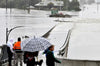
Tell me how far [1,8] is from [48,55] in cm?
15405

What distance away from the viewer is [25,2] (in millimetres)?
158875

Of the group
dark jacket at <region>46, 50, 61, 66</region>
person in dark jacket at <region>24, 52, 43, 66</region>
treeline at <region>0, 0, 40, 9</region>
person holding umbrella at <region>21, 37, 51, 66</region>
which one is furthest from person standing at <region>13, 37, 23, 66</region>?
treeline at <region>0, 0, 40, 9</region>

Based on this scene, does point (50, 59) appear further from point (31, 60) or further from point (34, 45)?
point (34, 45)

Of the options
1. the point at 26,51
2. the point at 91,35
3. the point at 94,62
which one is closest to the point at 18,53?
the point at 26,51

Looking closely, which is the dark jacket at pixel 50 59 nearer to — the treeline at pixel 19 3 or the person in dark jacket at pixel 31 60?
the person in dark jacket at pixel 31 60

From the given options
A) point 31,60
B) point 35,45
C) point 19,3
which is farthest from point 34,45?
point 19,3

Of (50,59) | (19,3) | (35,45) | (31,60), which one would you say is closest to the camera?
(31,60)

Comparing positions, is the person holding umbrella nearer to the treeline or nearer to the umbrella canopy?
the umbrella canopy

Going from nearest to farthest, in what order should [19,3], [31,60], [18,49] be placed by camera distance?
[31,60] < [18,49] < [19,3]

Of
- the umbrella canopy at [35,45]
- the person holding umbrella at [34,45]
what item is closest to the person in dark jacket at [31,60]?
the person holding umbrella at [34,45]

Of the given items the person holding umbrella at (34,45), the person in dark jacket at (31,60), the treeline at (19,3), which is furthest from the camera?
the treeline at (19,3)

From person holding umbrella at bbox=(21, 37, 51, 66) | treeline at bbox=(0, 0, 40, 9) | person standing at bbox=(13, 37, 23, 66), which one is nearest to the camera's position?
person holding umbrella at bbox=(21, 37, 51, 66)

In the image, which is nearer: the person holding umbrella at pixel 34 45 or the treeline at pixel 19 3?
the person holding umbrella at pixel 34 45

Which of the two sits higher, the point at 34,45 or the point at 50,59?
the point at 34,45
